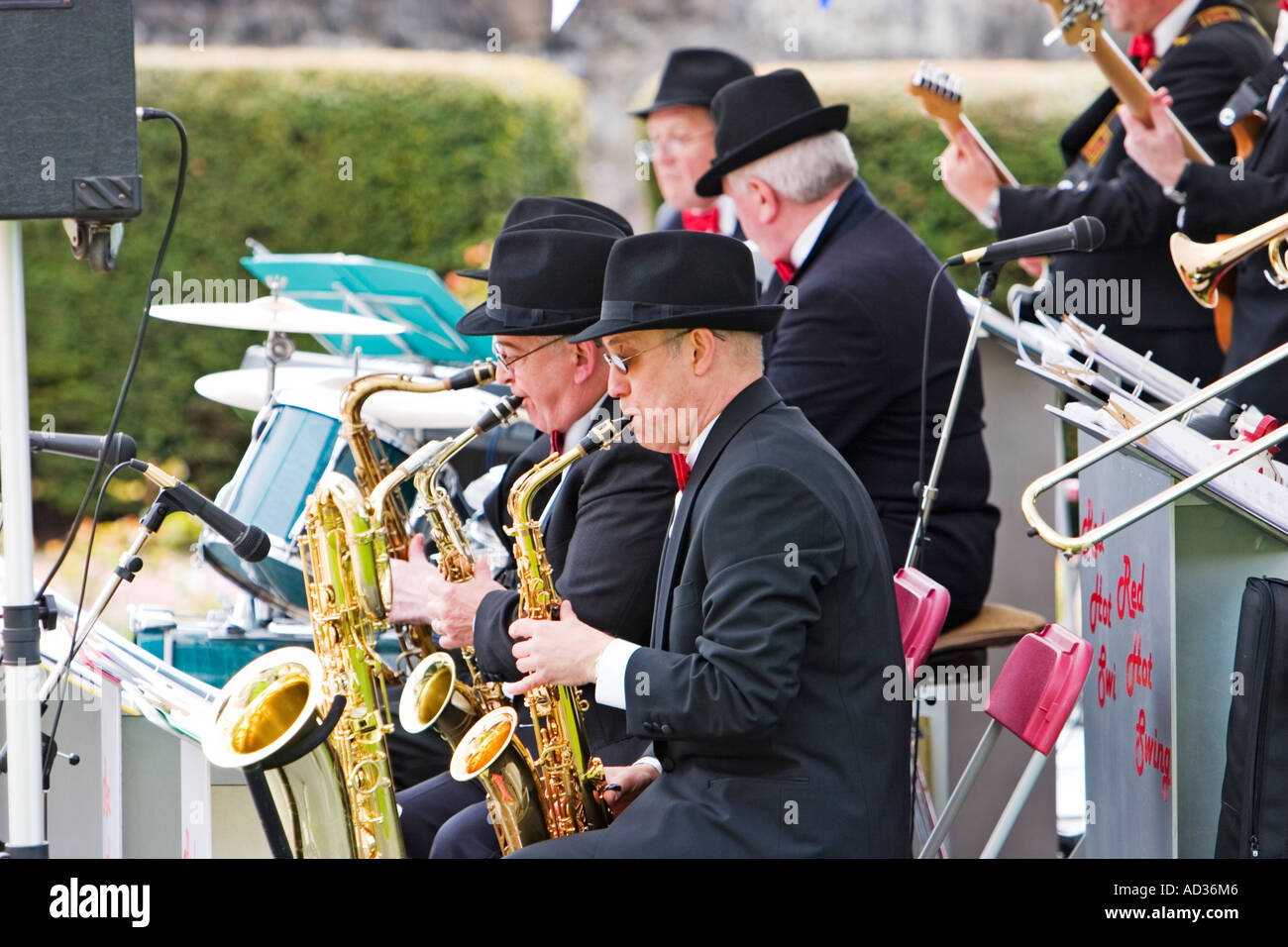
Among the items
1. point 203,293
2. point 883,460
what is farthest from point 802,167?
point 203,293

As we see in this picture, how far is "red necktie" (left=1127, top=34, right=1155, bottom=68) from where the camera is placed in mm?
4480

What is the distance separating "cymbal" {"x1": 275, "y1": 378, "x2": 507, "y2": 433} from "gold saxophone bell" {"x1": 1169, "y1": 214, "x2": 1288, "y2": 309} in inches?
70.4

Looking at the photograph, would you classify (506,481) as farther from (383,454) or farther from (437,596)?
(383,454)

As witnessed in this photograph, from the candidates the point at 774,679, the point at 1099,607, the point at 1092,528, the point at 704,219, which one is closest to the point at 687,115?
the point at 704,219

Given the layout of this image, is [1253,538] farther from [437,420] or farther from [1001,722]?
[437,420]

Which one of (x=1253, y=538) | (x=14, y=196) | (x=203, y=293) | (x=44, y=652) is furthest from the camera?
(x=203, y=293)

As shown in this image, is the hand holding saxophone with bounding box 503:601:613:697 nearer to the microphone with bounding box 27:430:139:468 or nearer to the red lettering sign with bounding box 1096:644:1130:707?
the microphone with bounding box 27:430:139:468

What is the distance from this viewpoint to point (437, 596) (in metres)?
3.29

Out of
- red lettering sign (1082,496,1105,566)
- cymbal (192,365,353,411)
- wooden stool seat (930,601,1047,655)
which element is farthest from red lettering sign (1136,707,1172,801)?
cymbal (192,365,353,411)

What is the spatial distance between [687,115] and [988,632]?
2421 mm

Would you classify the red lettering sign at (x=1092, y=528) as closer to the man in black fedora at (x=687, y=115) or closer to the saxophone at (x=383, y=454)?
the saxophone at (x=383, y=454)

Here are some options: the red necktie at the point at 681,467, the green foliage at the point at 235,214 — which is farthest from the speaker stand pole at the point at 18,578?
the green foliage at the point at 235,214

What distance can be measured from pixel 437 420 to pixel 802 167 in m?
1.20

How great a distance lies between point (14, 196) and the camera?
234 cm
